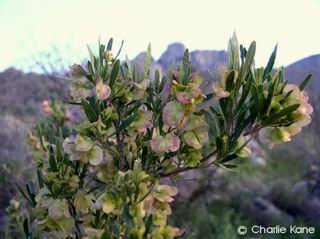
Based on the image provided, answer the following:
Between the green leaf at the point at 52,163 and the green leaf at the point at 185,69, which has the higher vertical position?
the green leaf at the point at 185,69

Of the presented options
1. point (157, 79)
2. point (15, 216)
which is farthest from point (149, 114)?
point (15, 216)

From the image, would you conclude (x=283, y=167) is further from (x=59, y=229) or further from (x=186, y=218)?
(x=59, y=229)

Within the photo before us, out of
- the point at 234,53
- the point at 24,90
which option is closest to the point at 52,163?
the point at 234,53

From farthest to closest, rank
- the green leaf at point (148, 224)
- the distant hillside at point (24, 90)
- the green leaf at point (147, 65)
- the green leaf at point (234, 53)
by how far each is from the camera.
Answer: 1. the distant hillside at point (24, 90)
2. the green leaf at point (147, 65)
3. the green leaf at point (234, 53)
4. the green leaf at point (148, 224)

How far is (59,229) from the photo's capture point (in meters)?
1.03

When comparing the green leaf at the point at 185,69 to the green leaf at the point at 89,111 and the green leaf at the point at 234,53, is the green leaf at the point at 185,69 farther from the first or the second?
the green leaf at the point at 89,111

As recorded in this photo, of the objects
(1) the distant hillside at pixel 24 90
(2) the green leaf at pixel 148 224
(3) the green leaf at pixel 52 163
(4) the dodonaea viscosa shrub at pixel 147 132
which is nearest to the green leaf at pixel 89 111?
(4) the dodonaea viscosa shrub at pixel 147 132

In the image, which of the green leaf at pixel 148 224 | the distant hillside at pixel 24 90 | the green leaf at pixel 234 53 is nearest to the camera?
the green leaf at pixel 148 224

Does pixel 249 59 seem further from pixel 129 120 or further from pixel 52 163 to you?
pixel 52 163

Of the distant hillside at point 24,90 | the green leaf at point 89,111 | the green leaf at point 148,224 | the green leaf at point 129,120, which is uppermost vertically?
the green leaf at point 89,111

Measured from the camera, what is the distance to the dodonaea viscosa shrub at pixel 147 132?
0.89 metres

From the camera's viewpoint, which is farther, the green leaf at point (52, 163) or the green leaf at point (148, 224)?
the green leaf at point (52, 163)

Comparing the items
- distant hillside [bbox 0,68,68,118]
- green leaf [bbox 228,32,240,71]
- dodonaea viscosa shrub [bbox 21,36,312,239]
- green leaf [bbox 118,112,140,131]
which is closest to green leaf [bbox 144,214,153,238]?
dodonaea viscosa shrub [bbox 21,36,312,239]

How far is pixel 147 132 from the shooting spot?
1052mm
